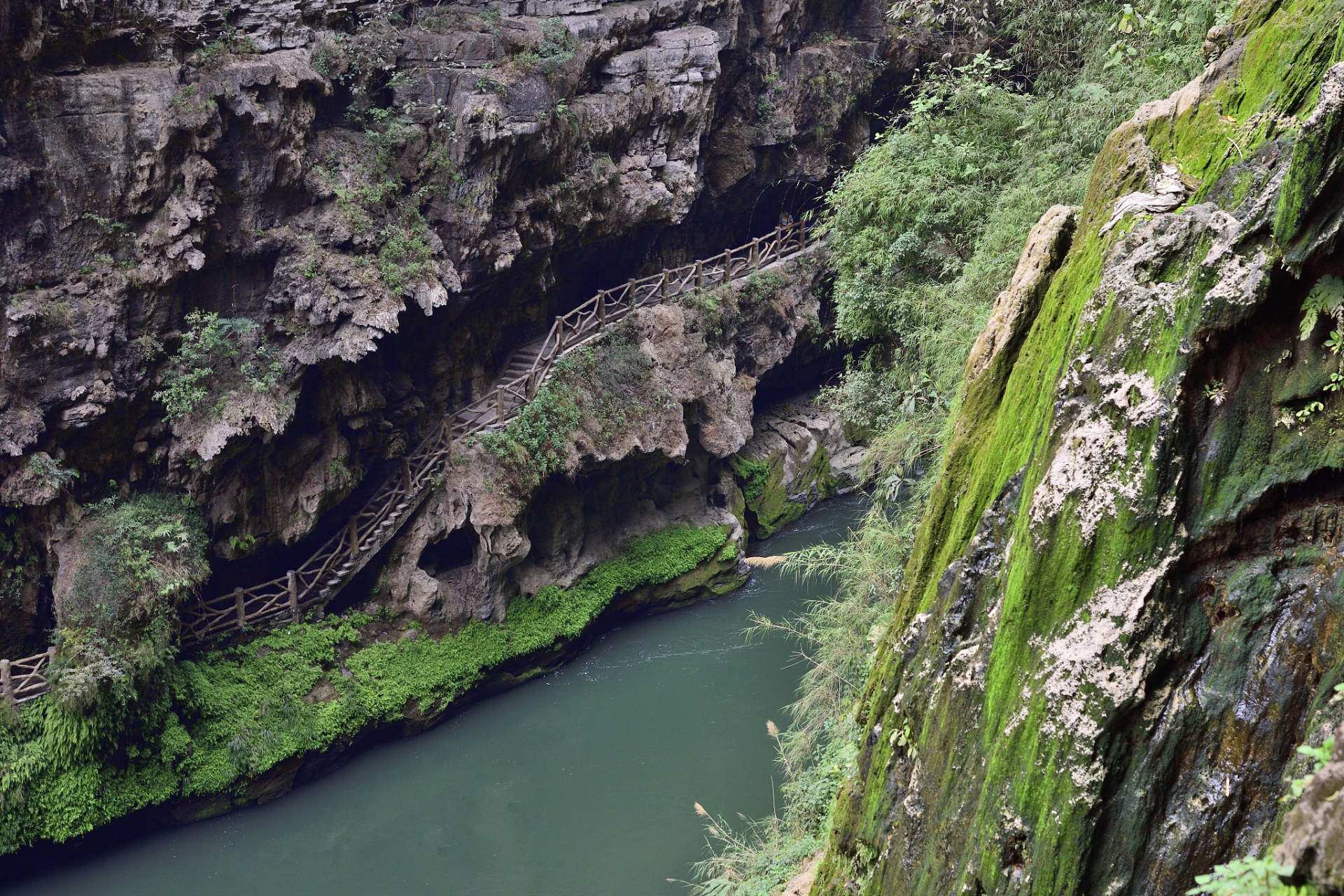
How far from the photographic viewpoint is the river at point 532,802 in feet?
35.6

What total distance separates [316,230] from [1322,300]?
1267cm

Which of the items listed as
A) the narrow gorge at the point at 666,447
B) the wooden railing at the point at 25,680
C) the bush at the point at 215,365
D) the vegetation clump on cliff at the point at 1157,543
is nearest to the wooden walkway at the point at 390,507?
the wooden railing at the point at 25,680

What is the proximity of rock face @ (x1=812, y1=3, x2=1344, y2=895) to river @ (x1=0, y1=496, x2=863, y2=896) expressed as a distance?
25.0 feet

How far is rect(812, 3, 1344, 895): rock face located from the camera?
130 inches

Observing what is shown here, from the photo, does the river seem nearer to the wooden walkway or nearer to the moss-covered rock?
the wooden walkway

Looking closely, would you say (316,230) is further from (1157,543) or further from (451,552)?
(1157,543)

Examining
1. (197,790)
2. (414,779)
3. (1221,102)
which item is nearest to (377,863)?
(414,779)

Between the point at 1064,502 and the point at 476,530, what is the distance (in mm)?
11206

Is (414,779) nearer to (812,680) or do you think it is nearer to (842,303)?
(812,680)

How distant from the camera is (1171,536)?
362 cm

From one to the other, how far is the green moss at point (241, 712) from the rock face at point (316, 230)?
0.90 m

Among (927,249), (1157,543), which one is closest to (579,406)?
(927,249)

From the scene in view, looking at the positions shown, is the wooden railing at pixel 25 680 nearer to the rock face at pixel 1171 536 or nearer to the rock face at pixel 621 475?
the rock face at pixel 621 475

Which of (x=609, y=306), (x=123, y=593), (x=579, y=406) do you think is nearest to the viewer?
(x=123, y=593)
